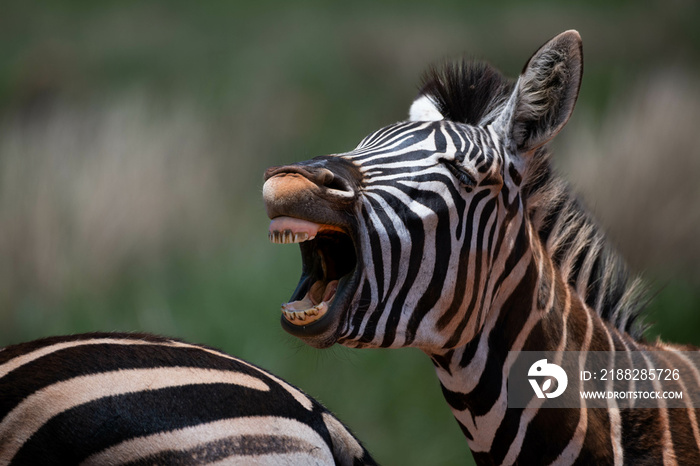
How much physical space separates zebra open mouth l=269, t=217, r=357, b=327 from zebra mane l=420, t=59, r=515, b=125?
0.70m

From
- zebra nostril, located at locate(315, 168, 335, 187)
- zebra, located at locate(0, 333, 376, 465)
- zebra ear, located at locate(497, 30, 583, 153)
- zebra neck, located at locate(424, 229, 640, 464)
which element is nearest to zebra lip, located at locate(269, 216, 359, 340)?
zebra nostril, located at locate(315, 168, 335, 187)

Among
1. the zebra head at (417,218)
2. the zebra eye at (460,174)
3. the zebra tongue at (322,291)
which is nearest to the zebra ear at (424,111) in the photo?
the zebra head at (417,218)

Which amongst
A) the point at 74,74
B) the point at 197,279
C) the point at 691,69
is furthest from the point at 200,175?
the point at 691,69

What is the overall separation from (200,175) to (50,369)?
6.65 m

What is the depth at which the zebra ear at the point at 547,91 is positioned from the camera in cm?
213

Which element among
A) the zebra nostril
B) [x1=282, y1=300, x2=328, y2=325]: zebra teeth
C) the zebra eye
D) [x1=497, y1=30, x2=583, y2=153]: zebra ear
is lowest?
[x1=282, y1=300, x2=328, y2=325]: zebra teeth

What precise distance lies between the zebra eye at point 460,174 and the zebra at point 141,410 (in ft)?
2.74

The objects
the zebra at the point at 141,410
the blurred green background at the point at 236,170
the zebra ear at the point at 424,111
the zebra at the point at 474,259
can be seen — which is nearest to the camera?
the zebra at the point at 141,410

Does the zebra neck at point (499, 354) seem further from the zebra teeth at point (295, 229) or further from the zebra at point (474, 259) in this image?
the zebra teeth at point (295, 229)

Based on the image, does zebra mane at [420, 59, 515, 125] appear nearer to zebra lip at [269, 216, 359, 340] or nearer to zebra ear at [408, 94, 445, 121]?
zebra ear at [408, 94, 445, 121]

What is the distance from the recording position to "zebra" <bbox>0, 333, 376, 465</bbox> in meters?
1.81

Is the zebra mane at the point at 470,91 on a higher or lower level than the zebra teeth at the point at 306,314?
higher

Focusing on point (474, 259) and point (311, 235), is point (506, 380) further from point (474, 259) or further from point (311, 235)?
point (311, 235)

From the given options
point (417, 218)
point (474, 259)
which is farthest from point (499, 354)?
point (417, 218)
